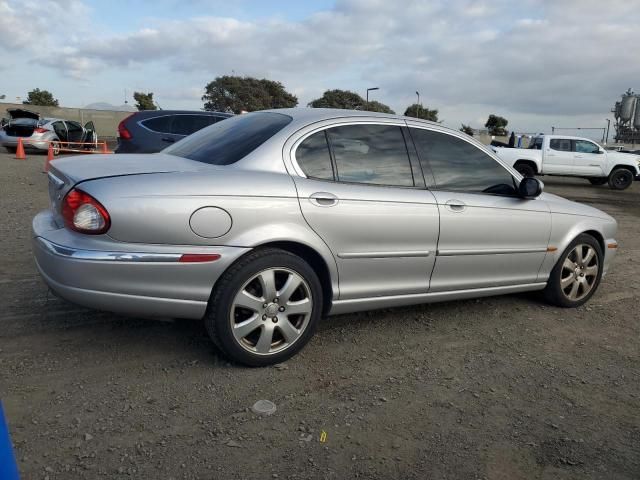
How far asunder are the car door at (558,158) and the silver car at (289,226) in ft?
46.2

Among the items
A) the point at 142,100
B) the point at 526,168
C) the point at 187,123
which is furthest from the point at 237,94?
the point at 187,123

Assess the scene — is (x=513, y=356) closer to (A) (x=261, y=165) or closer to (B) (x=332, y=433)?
(B) (x=332, y=433)

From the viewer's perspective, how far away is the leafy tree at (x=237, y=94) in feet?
166

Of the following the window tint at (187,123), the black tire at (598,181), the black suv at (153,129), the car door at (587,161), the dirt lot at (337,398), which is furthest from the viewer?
the black tire at (598,181)

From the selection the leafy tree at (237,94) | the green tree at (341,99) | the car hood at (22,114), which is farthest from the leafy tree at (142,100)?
the car hood at (22,114)

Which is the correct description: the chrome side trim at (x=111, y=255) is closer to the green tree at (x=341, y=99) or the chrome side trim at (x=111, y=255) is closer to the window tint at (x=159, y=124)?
the window tint at (x=159, y=124)

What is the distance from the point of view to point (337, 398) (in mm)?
2992

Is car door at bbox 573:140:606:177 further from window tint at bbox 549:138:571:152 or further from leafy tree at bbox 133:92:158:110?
leafy tree at bbox 133:92:158:110

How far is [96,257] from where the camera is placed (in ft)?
9.17

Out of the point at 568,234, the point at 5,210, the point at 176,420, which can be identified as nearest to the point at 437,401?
the point at 176,420

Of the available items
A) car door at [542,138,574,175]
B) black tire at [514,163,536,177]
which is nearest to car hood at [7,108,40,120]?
black tire at [514,163,536,177]

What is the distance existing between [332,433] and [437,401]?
27.6 inches

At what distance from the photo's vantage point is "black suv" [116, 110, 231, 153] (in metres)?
8.73

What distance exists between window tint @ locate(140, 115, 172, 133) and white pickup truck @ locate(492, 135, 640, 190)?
37.7 ft
